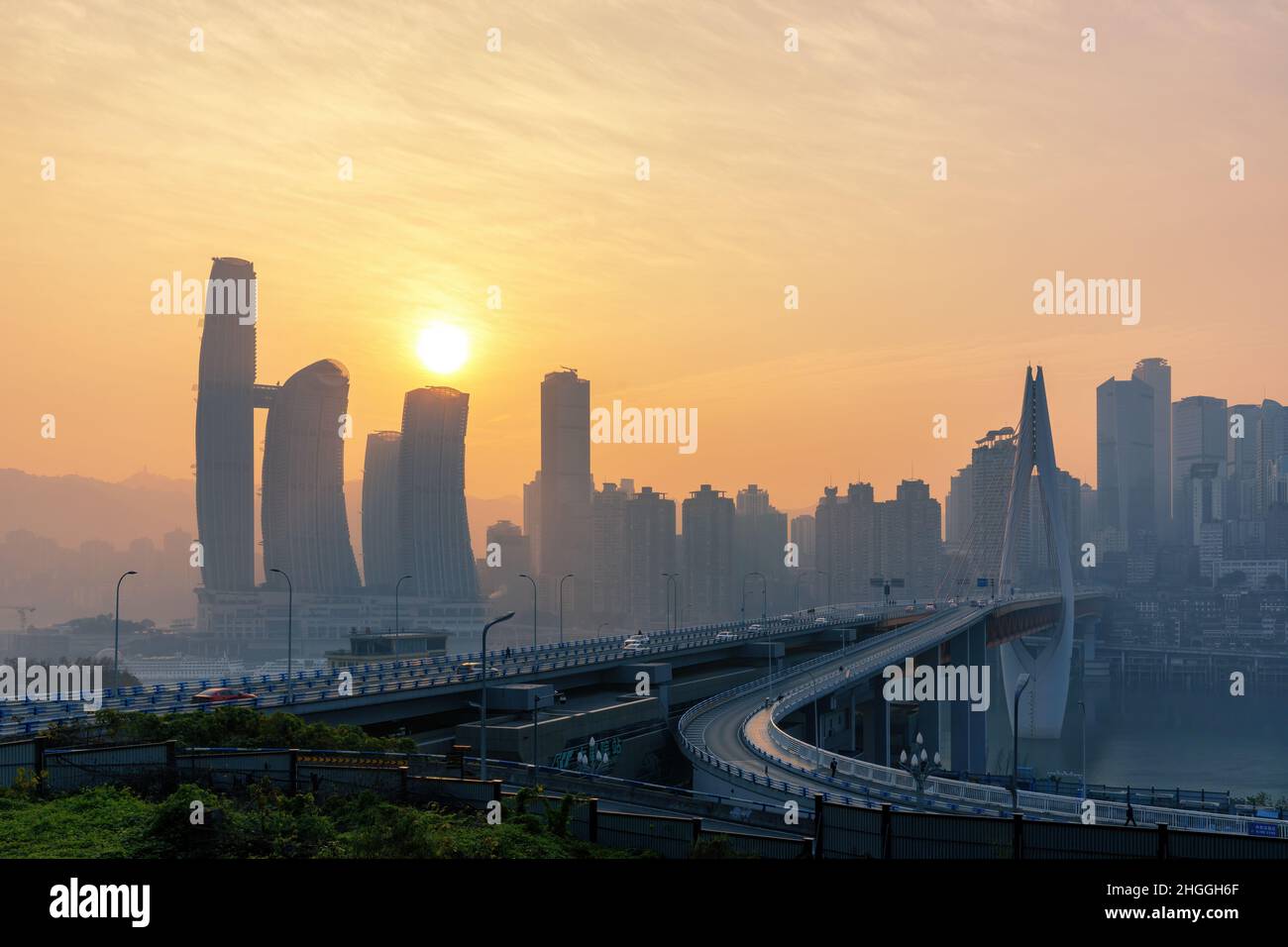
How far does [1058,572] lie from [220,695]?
9737 cm

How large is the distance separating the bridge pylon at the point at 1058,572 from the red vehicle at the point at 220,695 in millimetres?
75586

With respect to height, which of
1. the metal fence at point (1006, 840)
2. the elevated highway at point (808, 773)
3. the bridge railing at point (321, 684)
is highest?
the metal fence at point (1006, 840)

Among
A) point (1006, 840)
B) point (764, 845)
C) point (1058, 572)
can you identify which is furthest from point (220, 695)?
point (1058, 572)

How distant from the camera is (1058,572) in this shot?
124m

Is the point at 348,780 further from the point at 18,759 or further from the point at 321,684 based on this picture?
the point at 321,684

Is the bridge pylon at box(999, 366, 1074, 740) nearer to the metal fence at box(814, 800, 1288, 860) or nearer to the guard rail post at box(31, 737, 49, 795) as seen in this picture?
the metal fence at box(814, 800, 1288, 860)

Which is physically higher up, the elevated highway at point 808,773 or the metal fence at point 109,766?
the metal fence at point 109,766

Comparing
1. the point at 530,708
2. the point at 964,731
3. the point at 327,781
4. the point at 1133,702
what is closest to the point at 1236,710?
the point at 1133,702

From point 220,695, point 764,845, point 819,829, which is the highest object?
point 819,829

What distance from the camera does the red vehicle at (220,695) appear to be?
149ft

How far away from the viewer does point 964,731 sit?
326ft

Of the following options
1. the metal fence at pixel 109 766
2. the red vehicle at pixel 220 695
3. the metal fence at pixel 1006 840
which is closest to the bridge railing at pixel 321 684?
the red vehicle at pixel 220 695

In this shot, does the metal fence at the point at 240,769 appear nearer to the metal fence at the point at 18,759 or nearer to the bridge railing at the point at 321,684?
the metal fence at the point at 18,759
